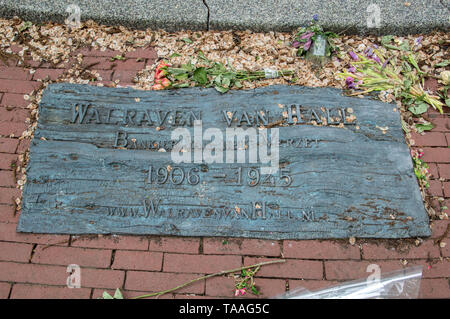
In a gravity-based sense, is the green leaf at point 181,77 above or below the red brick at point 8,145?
above

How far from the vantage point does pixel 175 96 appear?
2.36 m

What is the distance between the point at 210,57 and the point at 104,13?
0.93 m

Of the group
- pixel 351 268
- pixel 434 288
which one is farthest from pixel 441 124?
pixel 351 268

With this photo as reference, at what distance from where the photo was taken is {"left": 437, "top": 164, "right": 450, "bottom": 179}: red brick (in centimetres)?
226

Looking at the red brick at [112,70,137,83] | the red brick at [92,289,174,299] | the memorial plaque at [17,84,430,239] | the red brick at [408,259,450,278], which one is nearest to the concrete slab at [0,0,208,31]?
the red brick at [112,70,137,83]

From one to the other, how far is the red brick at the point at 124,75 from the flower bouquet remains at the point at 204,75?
189 millimetres

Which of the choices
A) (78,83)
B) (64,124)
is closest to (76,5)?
(78,83)

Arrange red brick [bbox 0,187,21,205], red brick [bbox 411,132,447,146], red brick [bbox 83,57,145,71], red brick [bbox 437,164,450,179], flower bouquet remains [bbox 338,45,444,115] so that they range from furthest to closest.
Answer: red brick [bbox 83,57,145,71] < flower bouquet remains [bbox 338,45,444,115] < red brick [bbox 411,132,447,146] < red brick [bbox 437,164,450,179] < red brick [bbox 0,187,21,205]

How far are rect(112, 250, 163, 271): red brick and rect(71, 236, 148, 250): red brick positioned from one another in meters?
0.03

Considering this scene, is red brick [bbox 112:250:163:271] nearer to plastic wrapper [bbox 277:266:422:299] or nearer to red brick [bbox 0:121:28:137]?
plastic wrapper [bbox 277:266:422:299]

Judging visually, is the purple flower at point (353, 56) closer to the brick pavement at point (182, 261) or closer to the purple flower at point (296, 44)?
the purple flower at point (296, 44)

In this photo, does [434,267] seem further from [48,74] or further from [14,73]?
[14,73]

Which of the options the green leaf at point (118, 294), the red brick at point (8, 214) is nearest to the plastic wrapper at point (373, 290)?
the green leaf at point (118, 294)

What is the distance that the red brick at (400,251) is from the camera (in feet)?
6.66
